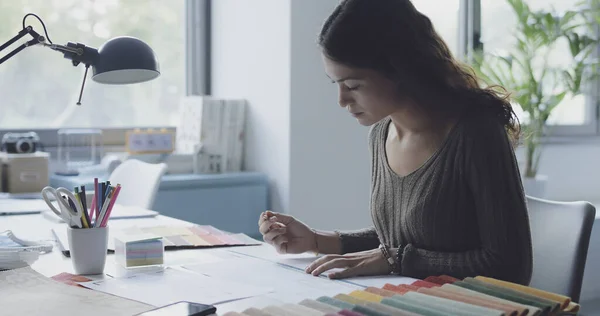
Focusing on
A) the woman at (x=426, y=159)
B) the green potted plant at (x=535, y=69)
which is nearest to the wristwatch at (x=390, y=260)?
the woman at (x=426, y=159)

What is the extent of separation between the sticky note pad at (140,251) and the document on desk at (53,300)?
0.17 m

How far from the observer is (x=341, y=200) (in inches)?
136

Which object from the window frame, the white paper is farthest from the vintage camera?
the white paper

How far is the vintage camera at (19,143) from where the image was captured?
3.05 metres

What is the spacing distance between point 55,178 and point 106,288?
196 cm

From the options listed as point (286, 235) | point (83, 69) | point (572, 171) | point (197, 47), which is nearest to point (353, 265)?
point (286, 235)

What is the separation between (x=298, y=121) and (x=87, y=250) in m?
1.94

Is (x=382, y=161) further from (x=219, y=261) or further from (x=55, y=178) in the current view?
(x=55, y=178)

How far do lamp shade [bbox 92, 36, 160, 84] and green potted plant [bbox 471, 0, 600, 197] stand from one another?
2265 mm

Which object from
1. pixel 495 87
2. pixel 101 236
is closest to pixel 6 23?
pixel 101 236

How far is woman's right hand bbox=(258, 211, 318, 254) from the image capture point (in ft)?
5.36

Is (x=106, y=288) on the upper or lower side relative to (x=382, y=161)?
lower

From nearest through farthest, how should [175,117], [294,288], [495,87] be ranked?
1. [294,288]
2. [495,87]
3. [175,117]

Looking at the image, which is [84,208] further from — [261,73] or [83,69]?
[83,69]
